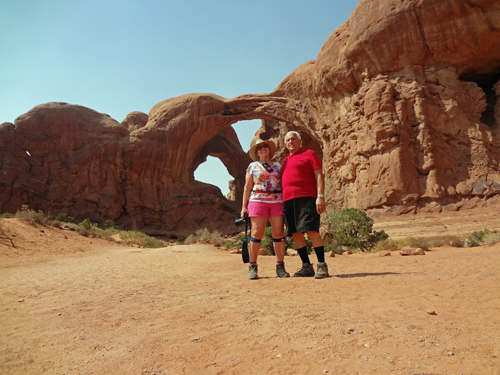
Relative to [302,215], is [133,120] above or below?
above

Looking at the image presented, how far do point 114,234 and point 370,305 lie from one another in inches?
688

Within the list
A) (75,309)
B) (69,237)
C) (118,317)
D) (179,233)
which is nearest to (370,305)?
(118,317)

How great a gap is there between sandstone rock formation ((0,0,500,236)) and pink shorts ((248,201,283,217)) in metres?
11.6

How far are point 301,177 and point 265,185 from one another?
50cm

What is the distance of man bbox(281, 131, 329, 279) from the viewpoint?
4.14 metres

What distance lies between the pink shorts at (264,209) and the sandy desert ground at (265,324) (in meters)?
0.85

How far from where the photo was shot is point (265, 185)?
450 centimetres

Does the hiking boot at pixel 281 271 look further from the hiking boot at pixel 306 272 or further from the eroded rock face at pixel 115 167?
the eroded rock face at pixel 115 167

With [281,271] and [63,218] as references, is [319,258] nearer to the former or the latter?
[281,271]

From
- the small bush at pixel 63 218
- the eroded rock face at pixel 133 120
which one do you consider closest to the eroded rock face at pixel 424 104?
the small bush at pixel 63 218

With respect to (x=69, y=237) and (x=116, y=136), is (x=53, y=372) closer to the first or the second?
(x=69, y=237)

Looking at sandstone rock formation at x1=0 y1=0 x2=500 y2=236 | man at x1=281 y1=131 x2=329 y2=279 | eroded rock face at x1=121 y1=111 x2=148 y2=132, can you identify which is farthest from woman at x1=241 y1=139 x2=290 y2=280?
eroded rock face at x1=121 y1=111 x2=148 y2=132

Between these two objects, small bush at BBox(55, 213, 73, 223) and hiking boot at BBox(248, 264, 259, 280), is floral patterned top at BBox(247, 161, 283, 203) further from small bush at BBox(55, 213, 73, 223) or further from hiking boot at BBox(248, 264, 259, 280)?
small bush at BBox(55, 213, 73, 223)

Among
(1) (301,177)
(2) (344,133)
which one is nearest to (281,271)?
(1) (301,177)
